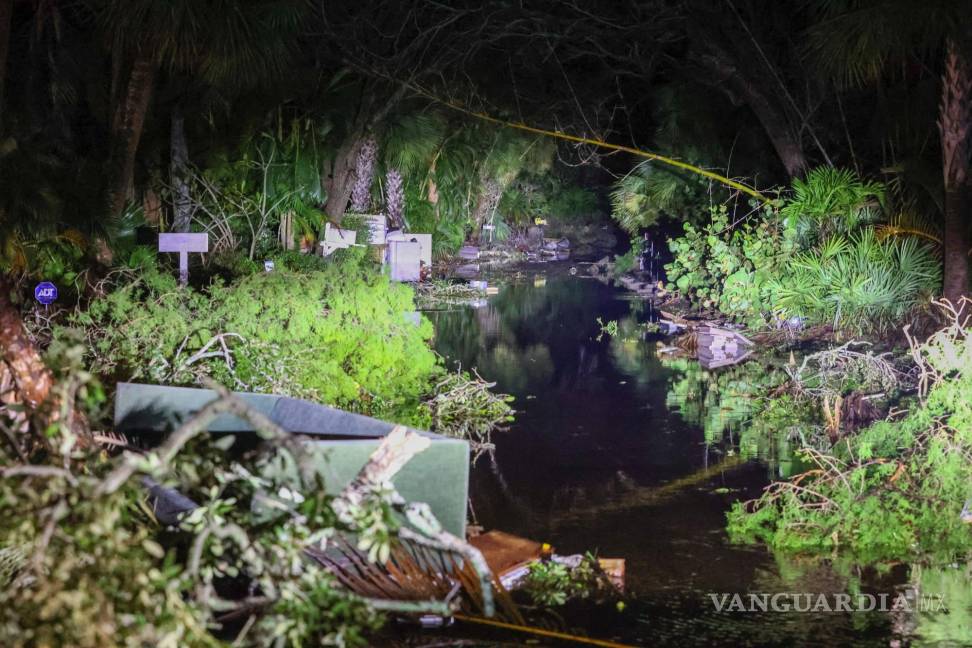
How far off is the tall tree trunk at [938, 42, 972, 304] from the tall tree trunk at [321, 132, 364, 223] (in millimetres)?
11578

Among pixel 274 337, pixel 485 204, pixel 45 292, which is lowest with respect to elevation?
pixel 274 337

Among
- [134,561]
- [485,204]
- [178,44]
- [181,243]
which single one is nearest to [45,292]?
[181,243]

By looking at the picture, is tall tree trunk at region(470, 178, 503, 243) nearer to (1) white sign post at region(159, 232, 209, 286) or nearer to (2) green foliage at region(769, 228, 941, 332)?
(2) green foliage at region(769, 228, 941, 332)

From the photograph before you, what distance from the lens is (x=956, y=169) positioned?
13203 millimetres

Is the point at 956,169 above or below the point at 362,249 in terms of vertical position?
above

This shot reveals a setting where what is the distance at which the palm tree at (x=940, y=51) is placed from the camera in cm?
1162

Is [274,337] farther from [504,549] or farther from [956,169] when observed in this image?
[956,169]

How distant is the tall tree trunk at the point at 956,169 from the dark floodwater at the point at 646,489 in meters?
3.42

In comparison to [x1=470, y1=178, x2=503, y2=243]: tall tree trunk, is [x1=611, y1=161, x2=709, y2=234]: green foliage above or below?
below

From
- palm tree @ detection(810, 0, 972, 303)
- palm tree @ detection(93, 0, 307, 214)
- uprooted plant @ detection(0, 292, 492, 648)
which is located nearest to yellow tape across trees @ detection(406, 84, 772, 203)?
palm tree @ detection(810, 0, 972, 303)

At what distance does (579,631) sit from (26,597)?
2819 mm

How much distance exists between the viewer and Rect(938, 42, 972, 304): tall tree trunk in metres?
13.2

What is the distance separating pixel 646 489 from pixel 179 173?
13.0m

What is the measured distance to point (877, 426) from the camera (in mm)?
8180
